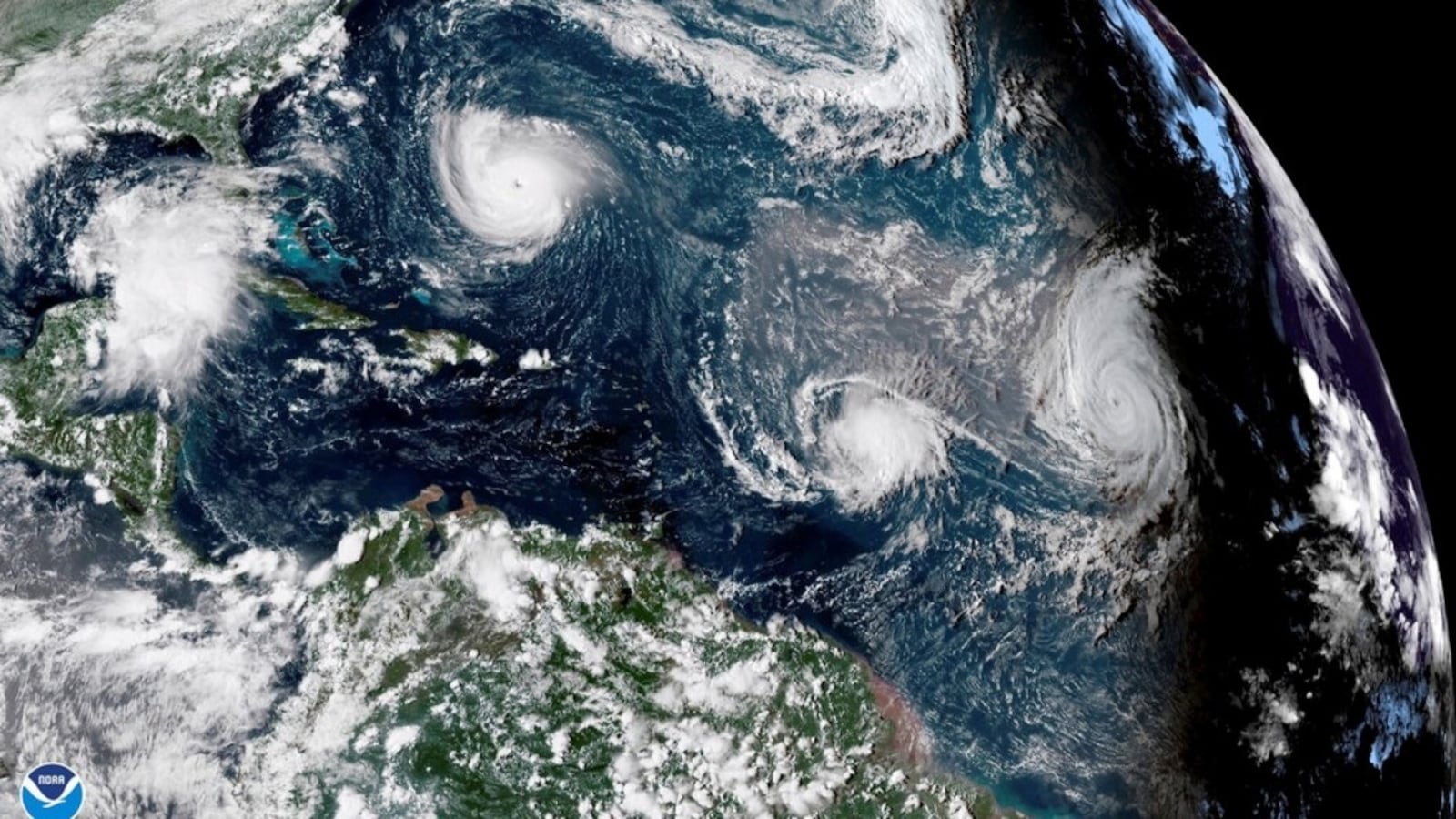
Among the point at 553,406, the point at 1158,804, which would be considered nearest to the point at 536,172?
the point at 553,406

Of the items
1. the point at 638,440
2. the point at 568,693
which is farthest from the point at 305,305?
the point at 568,693

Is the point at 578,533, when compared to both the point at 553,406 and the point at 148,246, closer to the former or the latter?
the point at 553,406

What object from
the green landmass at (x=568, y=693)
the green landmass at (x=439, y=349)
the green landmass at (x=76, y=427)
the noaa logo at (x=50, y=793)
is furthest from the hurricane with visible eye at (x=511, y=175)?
the noaa logo at (x=50, y=793)

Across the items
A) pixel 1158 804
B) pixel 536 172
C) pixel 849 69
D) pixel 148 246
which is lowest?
pixel 1158 804

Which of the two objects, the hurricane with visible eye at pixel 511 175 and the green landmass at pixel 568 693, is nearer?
the green landmass at pixel 568 693

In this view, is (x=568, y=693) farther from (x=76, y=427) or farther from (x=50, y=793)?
(x=76, y=427)

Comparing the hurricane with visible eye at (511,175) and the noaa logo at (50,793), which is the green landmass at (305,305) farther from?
the noaa logo at (50,793)
